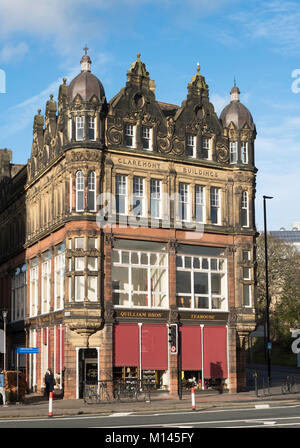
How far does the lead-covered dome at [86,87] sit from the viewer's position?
4559 centimetres

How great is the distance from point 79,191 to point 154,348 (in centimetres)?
1062

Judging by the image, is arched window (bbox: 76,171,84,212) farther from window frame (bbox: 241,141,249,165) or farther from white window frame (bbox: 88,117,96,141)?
window frame (bbox: 241,141,249,165)

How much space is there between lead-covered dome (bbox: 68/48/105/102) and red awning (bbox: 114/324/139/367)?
14.0 m

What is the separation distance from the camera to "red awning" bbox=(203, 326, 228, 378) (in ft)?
158

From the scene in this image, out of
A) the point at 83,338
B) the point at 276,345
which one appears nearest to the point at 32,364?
the point at 83,338

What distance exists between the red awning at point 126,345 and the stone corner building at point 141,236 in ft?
0.21

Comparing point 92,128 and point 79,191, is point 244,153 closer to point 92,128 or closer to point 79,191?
point 92,128

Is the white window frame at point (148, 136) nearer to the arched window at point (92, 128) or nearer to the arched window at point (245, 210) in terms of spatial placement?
the arched window at point (92, 128)

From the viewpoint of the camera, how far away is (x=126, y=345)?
45156 millimetres

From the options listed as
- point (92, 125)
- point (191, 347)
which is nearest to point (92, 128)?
point (92, 125)

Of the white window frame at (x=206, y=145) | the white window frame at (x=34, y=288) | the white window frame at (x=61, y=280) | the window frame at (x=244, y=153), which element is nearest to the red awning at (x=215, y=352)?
the white window frame at (x=61, y=280)

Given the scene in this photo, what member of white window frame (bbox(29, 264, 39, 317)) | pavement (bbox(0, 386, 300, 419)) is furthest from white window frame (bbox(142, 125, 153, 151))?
pavement (bbox(0, 386, 300, 419))

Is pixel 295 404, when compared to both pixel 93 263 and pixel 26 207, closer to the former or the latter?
pixel 93 263
